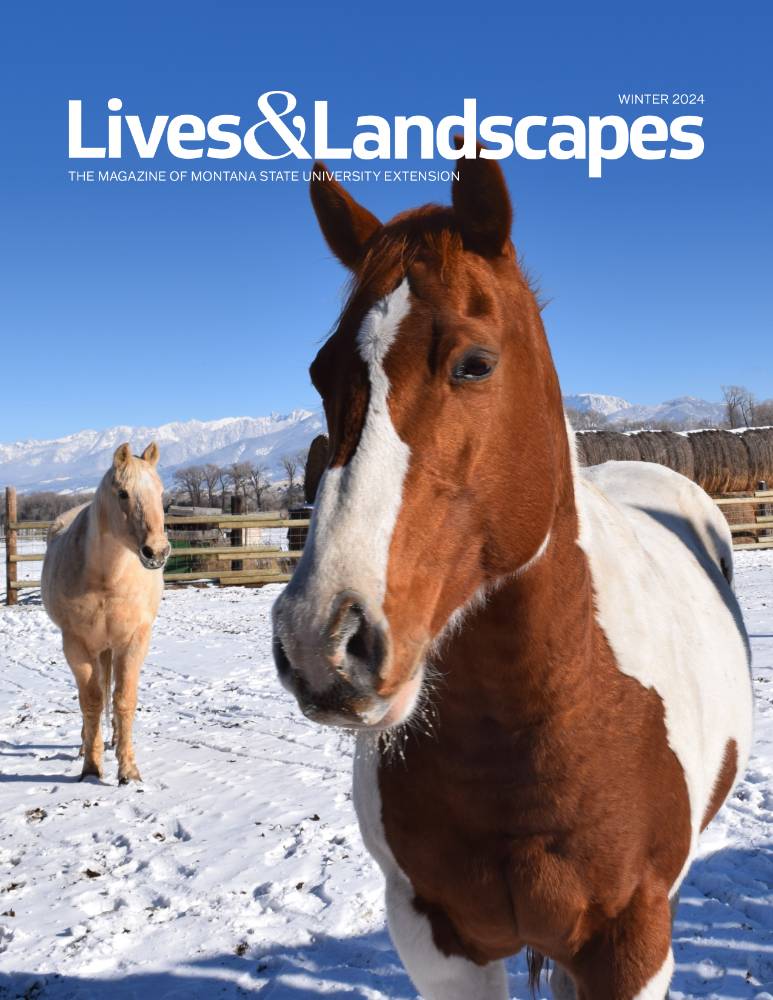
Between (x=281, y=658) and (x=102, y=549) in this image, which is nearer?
(x=281, y=658)

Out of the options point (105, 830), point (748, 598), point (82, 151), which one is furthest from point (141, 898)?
point (748, 598)

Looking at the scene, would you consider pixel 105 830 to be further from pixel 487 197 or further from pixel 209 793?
pixel 487 197

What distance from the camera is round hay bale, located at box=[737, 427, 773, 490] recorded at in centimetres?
2055

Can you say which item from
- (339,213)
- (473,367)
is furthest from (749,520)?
(473,367)

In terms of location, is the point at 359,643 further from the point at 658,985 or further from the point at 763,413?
the point at 763,413

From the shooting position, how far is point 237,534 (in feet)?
58.7

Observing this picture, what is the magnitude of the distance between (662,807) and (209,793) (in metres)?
3.86

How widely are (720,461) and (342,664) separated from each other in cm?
2108

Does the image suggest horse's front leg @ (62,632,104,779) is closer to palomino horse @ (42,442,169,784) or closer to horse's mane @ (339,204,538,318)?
palomino horse @ (42,442,169,784)

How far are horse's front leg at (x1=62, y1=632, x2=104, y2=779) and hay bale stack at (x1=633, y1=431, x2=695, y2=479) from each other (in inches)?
651

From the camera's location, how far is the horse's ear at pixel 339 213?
1.69m

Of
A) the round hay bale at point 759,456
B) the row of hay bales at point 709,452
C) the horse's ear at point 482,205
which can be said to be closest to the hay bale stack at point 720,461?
the row of hay bales at point 709,452

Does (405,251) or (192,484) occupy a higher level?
(192,484)

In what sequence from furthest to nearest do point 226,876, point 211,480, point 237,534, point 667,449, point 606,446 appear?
1. point 211,480
2. point 667,449
3. point 606,446
4. point 237,534
5. point 226,876
